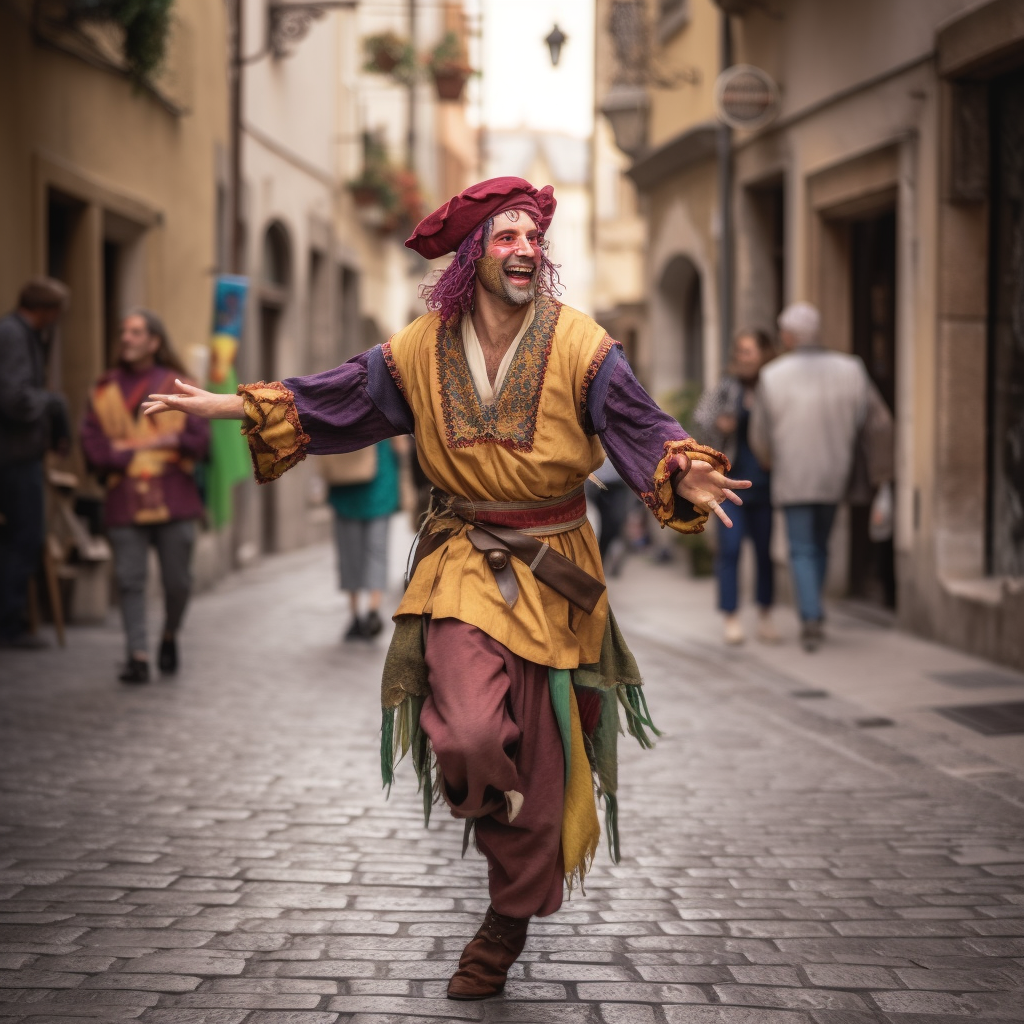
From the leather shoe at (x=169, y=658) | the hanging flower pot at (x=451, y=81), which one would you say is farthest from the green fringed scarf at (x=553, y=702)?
the hanging flower pot at (x=451, y=81)

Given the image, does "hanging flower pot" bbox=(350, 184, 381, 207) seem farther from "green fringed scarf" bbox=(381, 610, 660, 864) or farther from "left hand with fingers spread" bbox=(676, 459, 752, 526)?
"left hand with fingers spread" bbox=(676, 459, 752, 526)

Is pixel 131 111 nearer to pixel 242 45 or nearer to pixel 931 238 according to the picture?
pixel 242 45

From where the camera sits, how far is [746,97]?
498 inches

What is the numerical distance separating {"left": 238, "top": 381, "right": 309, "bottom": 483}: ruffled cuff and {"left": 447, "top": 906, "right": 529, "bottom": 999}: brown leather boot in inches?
46.4

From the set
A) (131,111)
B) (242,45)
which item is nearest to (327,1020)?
(131,111)

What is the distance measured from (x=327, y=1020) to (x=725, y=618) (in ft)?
22.1

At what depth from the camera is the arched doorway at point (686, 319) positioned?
17.6 m

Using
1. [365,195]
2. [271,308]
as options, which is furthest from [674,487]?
[365,195]

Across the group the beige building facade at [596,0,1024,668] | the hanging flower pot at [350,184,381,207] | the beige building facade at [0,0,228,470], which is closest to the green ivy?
the beige building facade at [0,0,228,470]

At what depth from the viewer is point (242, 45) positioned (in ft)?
54.6

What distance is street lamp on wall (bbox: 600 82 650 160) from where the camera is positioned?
1736cm

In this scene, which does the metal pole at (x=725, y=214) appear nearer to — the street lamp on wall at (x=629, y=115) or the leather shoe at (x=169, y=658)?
the street lamp on wall at (x=629, y=115)

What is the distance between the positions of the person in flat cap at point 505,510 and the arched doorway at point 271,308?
1467 centimetres

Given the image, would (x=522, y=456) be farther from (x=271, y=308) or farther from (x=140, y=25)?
(x=271, y=308)
